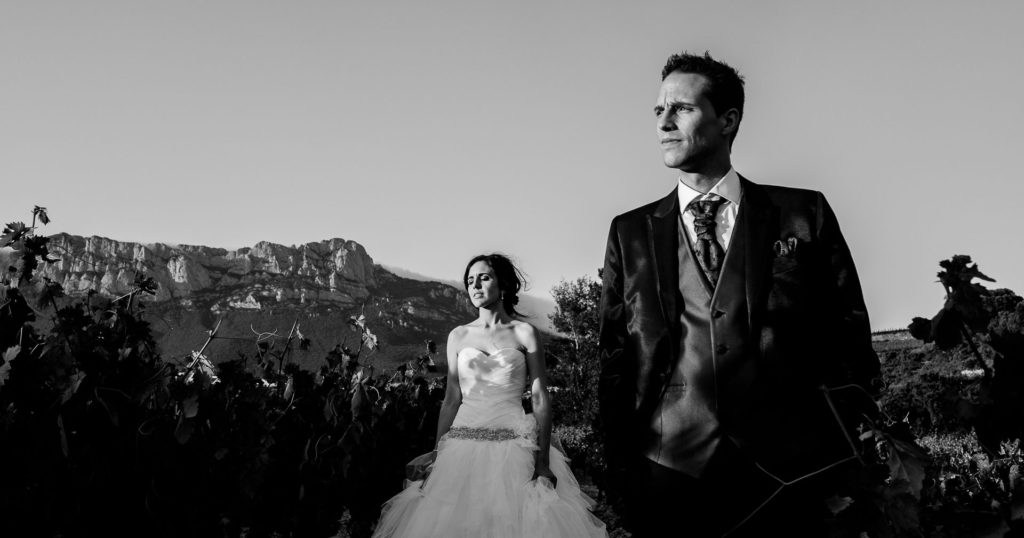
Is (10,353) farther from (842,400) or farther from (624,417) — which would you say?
(842,400)

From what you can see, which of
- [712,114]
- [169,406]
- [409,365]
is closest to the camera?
[712,114]

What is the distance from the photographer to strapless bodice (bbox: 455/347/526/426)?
5.26 meters

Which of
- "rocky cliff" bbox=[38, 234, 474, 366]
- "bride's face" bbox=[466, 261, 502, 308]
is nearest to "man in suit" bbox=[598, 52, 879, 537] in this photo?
"bride's face" bbox=[466, 261, 502, 308]

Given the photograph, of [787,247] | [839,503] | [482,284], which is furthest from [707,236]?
[482,284]

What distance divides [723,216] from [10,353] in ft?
7.78

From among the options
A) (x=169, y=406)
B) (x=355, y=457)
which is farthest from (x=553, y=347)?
(x=169, y=406)

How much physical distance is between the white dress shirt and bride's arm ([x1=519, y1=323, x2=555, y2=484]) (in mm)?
2623

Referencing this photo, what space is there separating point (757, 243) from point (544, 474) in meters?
2.95

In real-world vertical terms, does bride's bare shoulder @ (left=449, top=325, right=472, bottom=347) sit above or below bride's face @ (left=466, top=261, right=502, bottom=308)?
below

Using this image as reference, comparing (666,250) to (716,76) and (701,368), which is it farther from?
(716,76)

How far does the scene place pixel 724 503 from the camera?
212 centimetres

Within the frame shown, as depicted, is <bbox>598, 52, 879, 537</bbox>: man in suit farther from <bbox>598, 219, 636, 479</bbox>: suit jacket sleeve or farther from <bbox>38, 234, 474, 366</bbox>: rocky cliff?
<bbox>38, 234, 474, 366</bbox>: rocky cliff

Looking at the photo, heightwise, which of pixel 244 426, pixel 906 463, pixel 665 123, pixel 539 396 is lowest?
pixel 244 426

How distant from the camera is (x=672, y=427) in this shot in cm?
221
